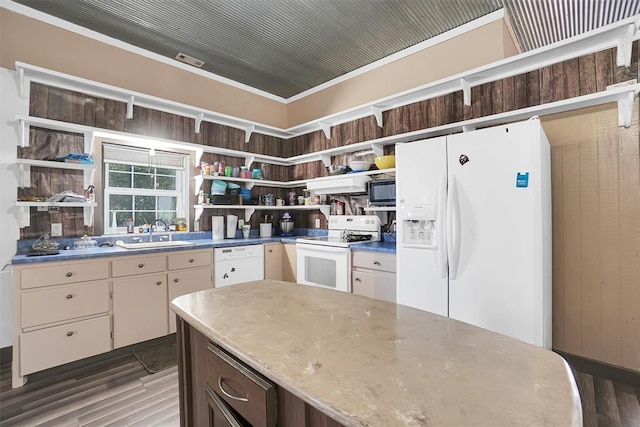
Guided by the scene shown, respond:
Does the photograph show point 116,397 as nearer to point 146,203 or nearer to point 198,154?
point 146,203

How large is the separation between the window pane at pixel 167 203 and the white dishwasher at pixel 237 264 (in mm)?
900

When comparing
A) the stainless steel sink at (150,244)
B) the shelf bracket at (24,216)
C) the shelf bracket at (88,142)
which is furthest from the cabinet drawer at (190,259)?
the shelf bracket at (88,142)

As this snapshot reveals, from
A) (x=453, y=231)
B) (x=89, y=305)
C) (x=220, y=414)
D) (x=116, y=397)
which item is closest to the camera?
(x=220, y=414)

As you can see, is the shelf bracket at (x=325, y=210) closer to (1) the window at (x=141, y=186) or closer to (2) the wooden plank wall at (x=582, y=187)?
(1) the window at (x=141, y=186)

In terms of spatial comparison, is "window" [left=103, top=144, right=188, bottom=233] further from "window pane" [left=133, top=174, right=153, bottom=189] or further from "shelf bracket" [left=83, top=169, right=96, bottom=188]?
"shelf bracket" [left=83, top=169, right=96, bottom=188]

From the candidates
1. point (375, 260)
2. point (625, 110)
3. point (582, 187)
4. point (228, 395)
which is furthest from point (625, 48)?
point (228, 395)

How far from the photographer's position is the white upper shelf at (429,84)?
6.91 feet

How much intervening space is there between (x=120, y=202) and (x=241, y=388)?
3.13 meters

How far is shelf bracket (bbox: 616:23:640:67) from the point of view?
2.05 m

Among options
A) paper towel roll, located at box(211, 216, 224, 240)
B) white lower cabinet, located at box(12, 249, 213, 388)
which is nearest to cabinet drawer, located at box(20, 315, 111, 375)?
white lower cabinet, located at box(12, 249, 213, 388)

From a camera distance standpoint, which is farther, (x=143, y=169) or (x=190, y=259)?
(x=143, y=169)

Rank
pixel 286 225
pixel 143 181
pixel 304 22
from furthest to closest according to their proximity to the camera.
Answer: pixel 286 225 → pixel 143 181 → pixel 304 22

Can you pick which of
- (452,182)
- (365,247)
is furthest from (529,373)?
(365,247)

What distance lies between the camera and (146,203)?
3.41 metres
